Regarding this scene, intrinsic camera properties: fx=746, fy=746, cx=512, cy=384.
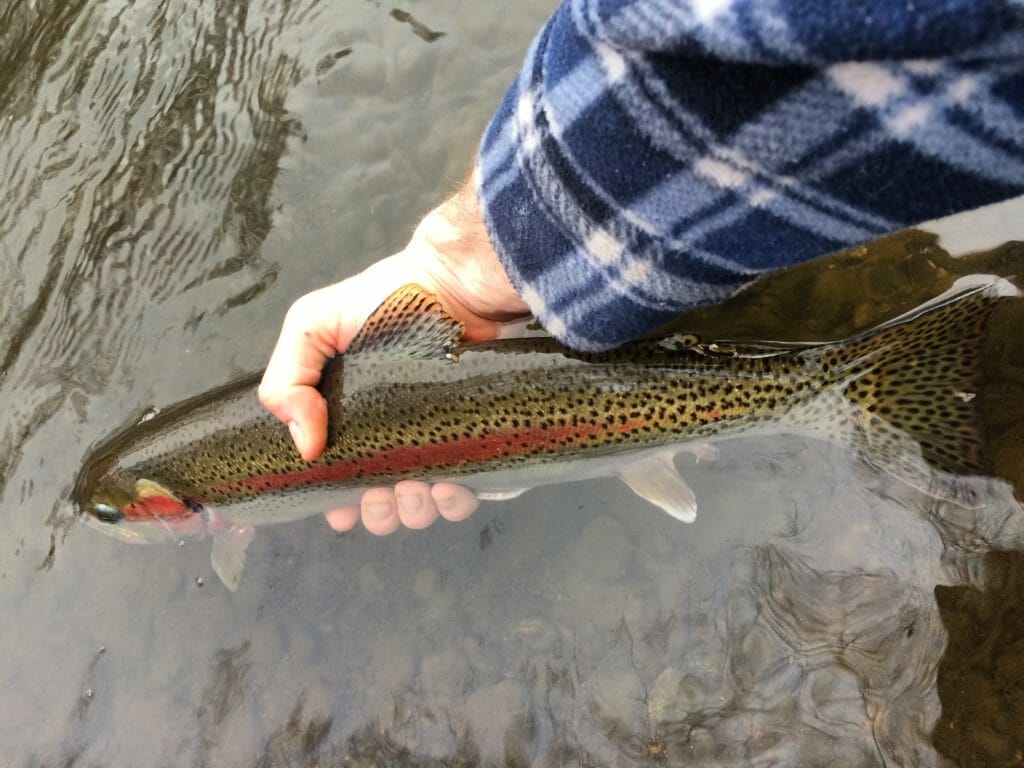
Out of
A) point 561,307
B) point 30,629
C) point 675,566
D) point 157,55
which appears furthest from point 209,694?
point 157,55

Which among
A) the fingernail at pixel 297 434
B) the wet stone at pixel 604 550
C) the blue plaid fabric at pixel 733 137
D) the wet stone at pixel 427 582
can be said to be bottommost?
the wet stone at pixel 427 582

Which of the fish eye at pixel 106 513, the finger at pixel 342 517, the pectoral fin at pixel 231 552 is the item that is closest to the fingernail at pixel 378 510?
the finger at pixel 342 517

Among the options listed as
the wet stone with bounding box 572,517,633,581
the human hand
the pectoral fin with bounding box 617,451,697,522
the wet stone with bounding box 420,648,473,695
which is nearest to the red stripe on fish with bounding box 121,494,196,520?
the human hand

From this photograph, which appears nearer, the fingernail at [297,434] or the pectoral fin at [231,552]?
the fingernail at [297,434]

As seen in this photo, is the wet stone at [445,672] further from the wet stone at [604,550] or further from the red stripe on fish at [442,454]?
the red stripe on fish at [442,454]

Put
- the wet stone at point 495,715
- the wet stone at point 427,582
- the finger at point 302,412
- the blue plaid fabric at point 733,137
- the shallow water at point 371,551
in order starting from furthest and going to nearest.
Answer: the wet stone at point 427,582 → the wet stone at point 495,715 → the shallow water at point 371,551 → the finger at point 302,412 → the blue plaid fabric at point 733,137

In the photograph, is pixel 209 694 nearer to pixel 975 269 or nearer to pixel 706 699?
pixel 706 699

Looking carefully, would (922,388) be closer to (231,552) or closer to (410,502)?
(410,502)
